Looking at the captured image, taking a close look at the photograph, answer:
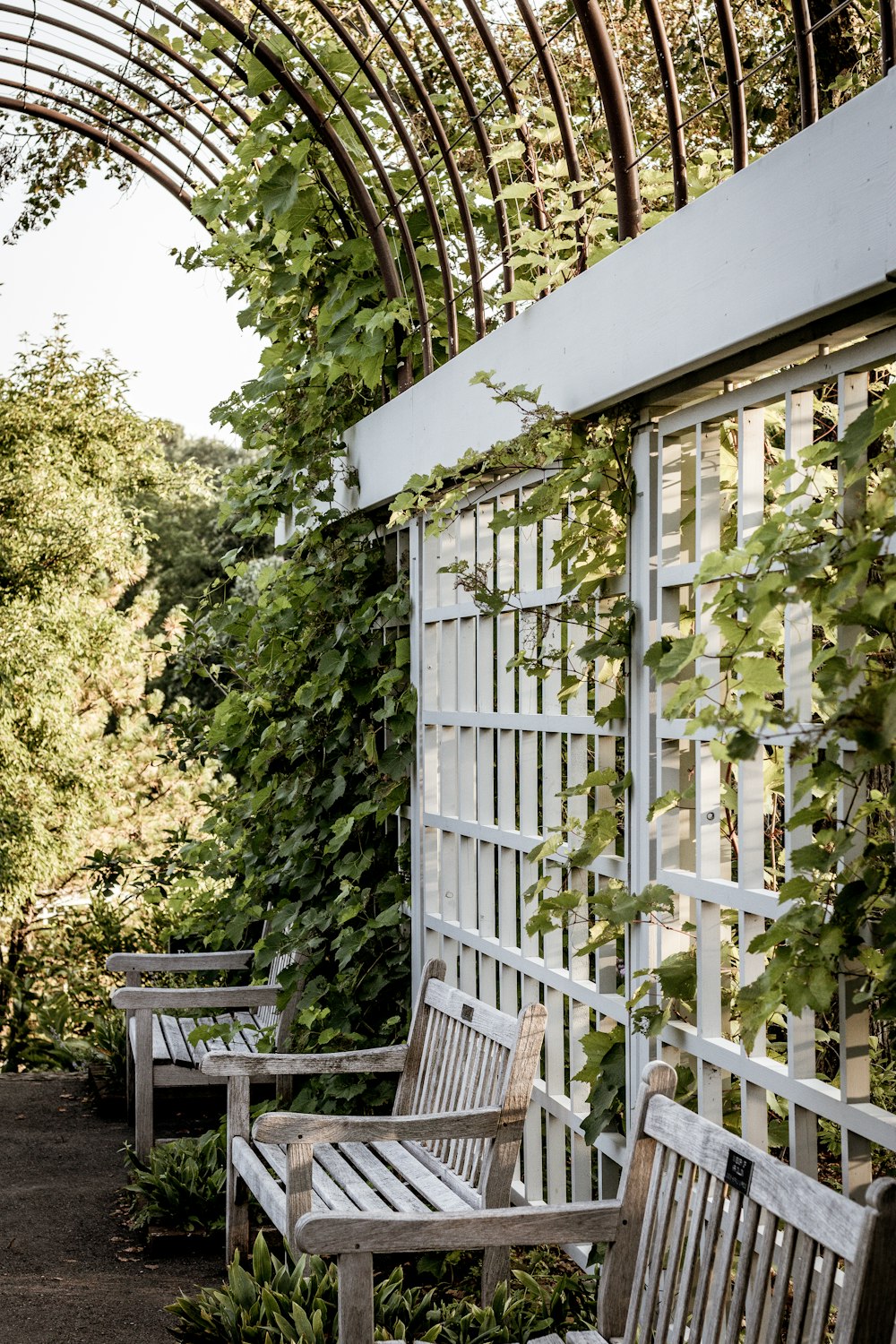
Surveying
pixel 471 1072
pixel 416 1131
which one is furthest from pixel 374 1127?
pixel 471 1072

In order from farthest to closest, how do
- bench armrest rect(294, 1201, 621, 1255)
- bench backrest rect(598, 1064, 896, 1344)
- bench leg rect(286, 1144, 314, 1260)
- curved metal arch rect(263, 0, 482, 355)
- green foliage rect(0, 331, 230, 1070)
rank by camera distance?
green foliage rect(0, 331, 230, 1070) < curved metal arch rect(263, 0, 482, 355) < bench leg rect(286, 1144, 314, 1260) < bench armrest rect(294, 1201, 621, 1255) < bench backrest rect(598, 1064, 896, 1344)

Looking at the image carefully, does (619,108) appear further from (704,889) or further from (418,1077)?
(418,1077)

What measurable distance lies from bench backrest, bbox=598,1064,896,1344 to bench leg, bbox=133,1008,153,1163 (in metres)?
2.56

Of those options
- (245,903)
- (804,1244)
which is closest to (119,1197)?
(245,903)

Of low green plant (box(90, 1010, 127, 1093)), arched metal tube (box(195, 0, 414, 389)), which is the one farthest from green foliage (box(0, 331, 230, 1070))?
arched metal tube (box(195, 0, 414, 389))

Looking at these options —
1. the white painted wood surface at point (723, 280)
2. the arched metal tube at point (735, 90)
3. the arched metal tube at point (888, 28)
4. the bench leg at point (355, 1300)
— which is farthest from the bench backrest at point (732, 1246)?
the arched metal tube at point (735, 90)

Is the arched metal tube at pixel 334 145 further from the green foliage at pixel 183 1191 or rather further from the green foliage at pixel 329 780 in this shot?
the green foliage at pixel 183 1191

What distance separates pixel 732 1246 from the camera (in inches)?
77.5

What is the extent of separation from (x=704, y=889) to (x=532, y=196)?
6.23ft

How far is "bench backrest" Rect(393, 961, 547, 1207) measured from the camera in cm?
290

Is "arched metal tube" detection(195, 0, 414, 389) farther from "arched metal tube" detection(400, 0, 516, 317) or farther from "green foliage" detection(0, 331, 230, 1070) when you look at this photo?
"green foliage" detection(0, 331, 230, 1070)

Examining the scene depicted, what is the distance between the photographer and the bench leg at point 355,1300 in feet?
7.70

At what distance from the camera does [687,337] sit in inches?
94.1

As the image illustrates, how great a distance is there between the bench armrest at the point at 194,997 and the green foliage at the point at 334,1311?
142 cm
